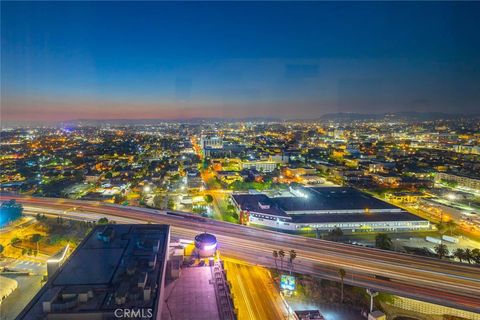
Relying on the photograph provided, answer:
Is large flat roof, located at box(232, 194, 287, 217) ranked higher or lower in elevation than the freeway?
higher

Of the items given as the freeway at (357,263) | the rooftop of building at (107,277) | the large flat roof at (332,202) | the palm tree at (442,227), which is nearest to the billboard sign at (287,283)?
the freeway at (357,263)

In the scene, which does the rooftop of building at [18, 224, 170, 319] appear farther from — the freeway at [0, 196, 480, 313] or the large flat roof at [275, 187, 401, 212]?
the large flat roof at [275, 187, 401, 212]

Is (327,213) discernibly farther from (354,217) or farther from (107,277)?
(107,277)

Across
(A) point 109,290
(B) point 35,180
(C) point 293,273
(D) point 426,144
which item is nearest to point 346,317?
(C) point 293,273

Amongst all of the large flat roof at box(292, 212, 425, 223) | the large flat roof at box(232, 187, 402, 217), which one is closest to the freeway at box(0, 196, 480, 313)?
the large flat roof at box(292, 212, 425, 223)

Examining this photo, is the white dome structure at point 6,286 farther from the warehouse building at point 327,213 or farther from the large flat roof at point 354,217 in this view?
the large flat roof at point 354,217

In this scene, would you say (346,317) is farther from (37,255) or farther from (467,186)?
(467,186)
